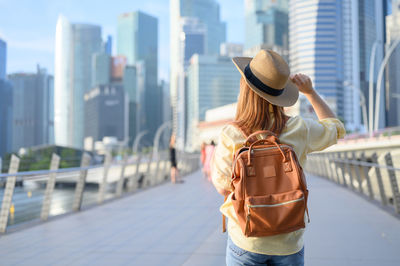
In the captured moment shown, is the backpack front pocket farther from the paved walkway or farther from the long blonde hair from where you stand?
the paved walkway

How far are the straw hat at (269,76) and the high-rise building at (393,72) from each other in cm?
3510

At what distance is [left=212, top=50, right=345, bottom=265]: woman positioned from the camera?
199cm

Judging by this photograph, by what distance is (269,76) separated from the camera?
207cm

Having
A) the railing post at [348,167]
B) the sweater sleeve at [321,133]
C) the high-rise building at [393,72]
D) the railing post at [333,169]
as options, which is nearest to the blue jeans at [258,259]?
the sweater sleeve at [321,133]

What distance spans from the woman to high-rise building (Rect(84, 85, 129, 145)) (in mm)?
165230

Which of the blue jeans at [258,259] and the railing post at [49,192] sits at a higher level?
the blue jeans at [258,259]

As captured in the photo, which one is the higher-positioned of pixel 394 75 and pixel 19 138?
pixel 394 75

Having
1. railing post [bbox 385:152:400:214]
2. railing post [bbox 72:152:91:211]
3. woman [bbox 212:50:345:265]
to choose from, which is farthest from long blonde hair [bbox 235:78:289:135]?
railing post [bbox 72:152:91:211]

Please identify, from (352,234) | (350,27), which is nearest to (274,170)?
(352,234)

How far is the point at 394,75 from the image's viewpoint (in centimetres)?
9869

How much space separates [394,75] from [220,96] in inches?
2787

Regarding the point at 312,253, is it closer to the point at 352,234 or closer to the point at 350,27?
the point at 352,234

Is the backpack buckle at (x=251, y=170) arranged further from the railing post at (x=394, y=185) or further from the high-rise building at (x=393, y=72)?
the high-rise building at (x=393, y=72)

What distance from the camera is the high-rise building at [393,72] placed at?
56.2m
